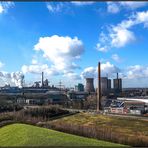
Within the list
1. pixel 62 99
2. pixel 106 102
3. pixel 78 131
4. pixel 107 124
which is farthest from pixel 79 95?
pixel 78 131

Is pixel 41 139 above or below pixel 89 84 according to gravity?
below

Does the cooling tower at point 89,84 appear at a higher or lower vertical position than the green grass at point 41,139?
higher

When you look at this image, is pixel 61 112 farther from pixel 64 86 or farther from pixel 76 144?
pixel 64 86

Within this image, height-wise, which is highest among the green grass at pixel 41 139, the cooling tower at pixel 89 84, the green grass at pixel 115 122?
the cooling tower at pixel 89 84

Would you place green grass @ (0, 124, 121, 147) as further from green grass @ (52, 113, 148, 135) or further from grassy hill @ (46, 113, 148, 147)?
green grass @ (52, 113, 148, 135)

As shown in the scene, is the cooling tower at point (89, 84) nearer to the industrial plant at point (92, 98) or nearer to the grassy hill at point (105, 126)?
the industrial plant at point (92, 98)

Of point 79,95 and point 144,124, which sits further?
point 79,95

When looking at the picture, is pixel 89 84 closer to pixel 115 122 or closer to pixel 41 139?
pixel 115 122

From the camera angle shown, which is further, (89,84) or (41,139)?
(89,84)

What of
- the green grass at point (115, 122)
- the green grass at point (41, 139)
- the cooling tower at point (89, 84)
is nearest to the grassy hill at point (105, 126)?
the green grass at point (115, 122)

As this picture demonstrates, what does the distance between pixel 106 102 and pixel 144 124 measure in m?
42.0

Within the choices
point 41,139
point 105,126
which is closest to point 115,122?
point 105,126

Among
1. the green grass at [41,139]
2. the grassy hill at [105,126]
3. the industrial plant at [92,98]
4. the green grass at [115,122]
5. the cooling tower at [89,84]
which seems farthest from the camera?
the cooling tower at [89,84]

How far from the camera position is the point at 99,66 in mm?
68500
